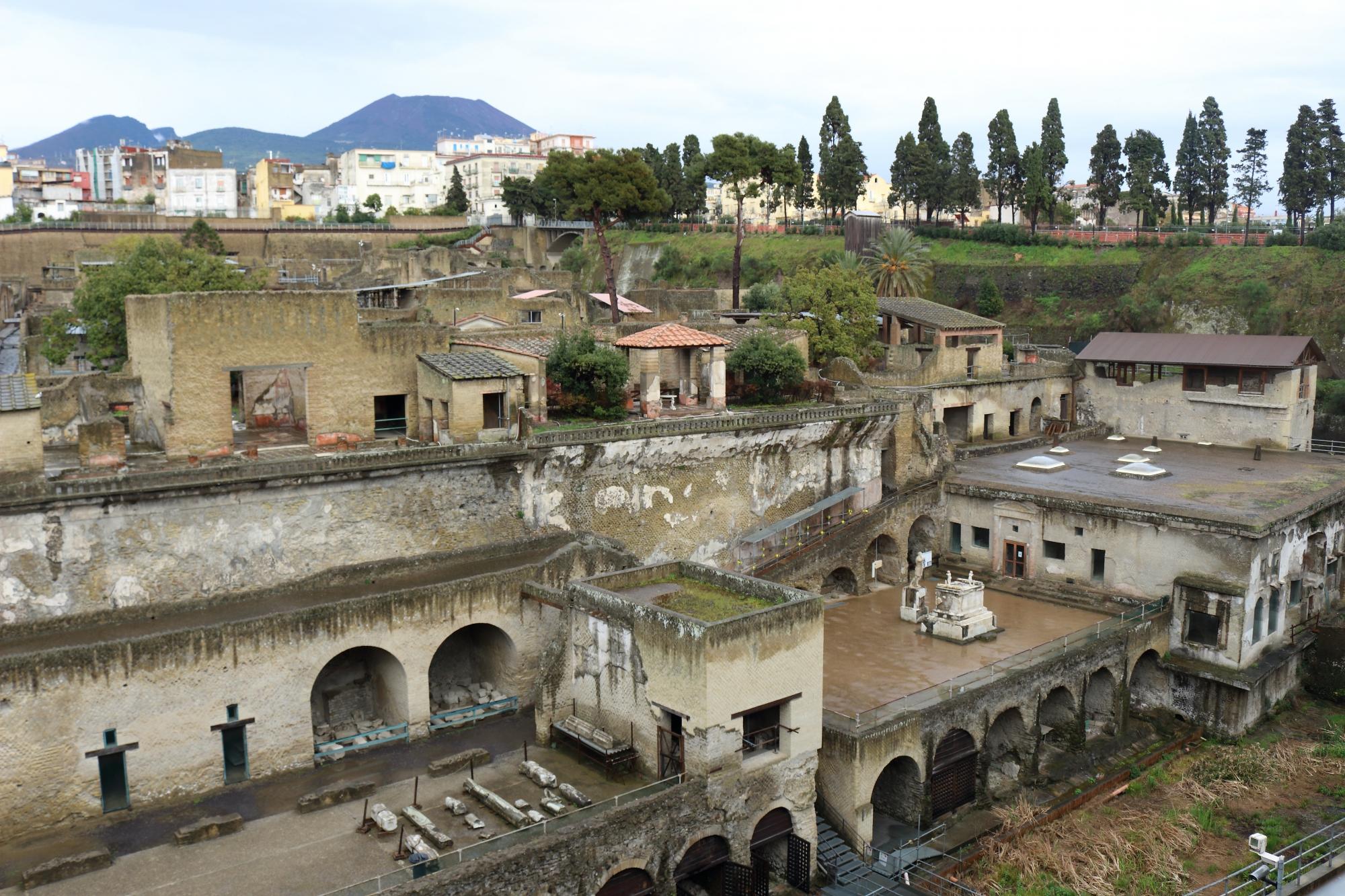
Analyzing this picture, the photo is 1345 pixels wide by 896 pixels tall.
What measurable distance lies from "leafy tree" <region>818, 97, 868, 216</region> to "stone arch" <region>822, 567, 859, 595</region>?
143ft

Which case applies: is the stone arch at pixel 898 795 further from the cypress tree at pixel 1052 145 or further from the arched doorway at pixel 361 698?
the cypress tree at pixel 1052 145

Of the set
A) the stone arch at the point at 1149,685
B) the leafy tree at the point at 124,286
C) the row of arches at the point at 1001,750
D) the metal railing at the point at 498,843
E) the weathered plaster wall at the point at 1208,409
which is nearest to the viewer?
the metal railing at the point at 498,843

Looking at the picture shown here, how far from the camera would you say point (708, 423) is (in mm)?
33719

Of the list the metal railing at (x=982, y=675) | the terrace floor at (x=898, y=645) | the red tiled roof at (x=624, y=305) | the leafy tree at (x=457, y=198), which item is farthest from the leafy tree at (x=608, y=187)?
the leafy tree at (x=457, y=198)

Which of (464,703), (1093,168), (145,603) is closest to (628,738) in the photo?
(464,703)

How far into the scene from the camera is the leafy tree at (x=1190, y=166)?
238 feet

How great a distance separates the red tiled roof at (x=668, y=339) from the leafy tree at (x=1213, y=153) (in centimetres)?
4794

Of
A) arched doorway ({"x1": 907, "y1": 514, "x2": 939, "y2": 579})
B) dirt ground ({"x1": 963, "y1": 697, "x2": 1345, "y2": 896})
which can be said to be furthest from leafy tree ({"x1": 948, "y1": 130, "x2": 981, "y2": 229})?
dirt ground ({"x1": 963, "y1": 697, "x2": 1345, "y2": 896})

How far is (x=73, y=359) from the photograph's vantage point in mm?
49719

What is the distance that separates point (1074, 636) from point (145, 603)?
76.1 ft

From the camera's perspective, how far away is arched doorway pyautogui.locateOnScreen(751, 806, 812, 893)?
23.7m

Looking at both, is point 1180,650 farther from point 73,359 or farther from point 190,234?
point 190,234

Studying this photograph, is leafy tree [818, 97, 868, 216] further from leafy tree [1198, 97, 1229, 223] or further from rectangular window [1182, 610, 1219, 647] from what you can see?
rectangular window [1182, 610, 1219, 647]

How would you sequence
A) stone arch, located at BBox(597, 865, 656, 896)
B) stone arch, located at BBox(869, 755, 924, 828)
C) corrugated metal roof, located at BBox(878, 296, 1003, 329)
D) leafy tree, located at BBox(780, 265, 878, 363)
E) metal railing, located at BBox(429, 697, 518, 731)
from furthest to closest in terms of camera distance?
corrugated metal roof, located at BBox(878, 296, 1003, 329)
leafy tree, located at BBox(780, 265, 878, 363)
stone arch, located at BBox(869, 755, 924, 828)
metal railing, located at BBox(429, 697, 518, 731)
stone arch, located at BBox(597, 865, 656, 896)
